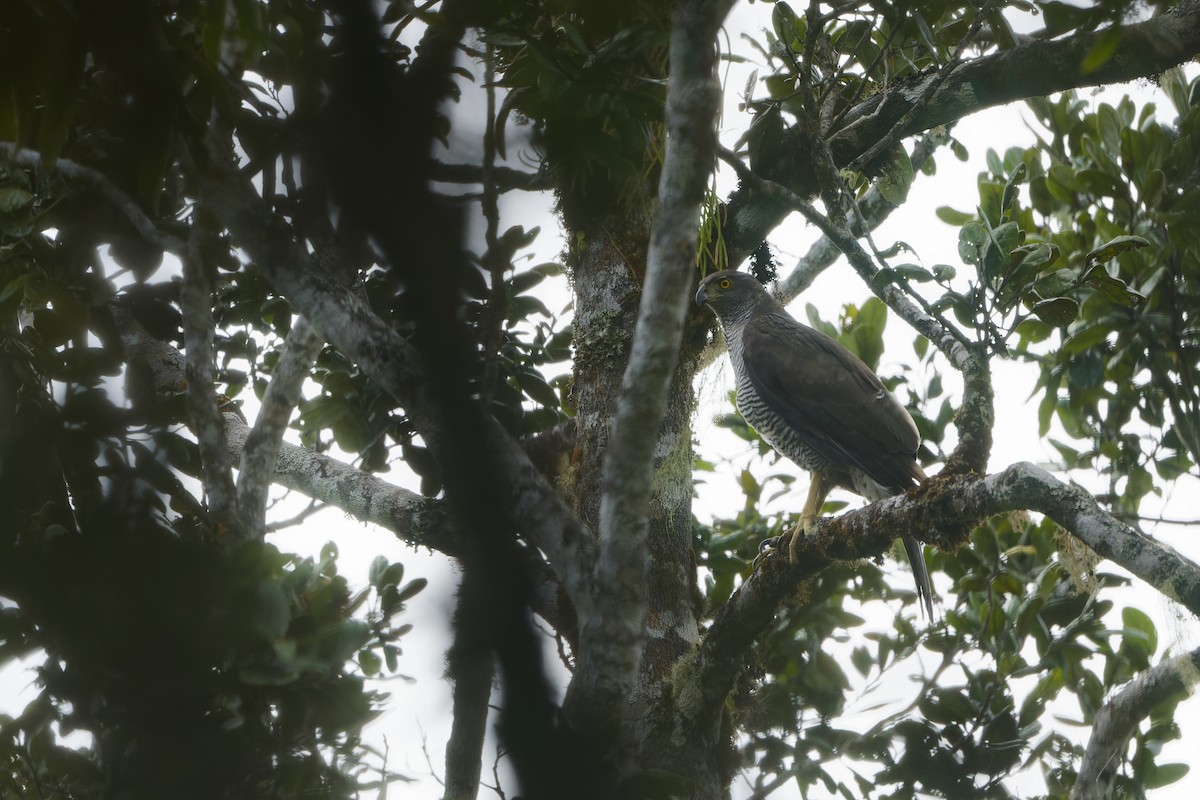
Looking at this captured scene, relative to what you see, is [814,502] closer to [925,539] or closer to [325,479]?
[925,539]

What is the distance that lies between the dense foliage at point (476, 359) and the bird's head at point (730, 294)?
15cm

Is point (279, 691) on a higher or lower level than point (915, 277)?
lower

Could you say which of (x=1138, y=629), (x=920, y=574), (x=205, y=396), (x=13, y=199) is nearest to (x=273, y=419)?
(x=205, y=396)

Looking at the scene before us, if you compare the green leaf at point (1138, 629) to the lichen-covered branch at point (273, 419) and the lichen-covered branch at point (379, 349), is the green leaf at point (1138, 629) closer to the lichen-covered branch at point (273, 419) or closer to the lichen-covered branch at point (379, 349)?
the lichen-covered branch at point (379, 349)

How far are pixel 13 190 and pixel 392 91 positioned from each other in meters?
2.29

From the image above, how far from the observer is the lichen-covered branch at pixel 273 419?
3480mm

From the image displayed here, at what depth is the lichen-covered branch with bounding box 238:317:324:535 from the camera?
3480mm

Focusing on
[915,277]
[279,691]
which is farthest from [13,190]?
[915,277]

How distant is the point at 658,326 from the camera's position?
2.16 m

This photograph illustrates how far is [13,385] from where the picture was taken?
1.70 meters

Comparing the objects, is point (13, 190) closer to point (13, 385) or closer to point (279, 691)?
point (13, 385)

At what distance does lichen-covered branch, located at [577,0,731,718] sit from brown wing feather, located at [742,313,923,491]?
252 centimetres

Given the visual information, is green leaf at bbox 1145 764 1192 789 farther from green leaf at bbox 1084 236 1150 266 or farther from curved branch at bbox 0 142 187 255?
curved branch at bbox 0 142 187 255

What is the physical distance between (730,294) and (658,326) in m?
2.99
